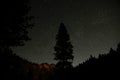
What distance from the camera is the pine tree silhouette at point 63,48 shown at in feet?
112

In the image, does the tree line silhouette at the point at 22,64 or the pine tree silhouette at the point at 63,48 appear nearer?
the tree line silhouette at the point at 22,64

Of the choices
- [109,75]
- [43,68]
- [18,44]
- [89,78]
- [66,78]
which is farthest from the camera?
[43,68]

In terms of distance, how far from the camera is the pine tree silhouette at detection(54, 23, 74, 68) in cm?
3406

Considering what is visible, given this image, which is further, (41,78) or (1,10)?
(41,78)

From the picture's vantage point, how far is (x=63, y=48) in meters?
34.9

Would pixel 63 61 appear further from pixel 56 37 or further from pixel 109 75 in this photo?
pixel 109 75

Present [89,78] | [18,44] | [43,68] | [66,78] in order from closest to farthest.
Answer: [89,78] < [66,78] < [18,44] < [43,68]

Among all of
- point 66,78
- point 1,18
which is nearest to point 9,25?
point 1,18

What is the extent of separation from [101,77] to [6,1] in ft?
37.7

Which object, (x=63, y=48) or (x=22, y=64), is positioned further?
(x=63, y=48)

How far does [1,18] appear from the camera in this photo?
58.9ft

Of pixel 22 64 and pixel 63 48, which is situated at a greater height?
pixel 63 48

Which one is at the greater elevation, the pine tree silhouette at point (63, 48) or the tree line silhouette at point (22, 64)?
the pine tree silhouette at point (63, 48)

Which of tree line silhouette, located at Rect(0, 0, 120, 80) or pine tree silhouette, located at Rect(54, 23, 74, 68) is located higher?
pine tree silhouette, located at Rect(54, 23, 74, 68)
